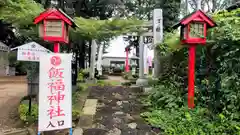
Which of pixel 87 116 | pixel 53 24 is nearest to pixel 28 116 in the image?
pixel 87 116

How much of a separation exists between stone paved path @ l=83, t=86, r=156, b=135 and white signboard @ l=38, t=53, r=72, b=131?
3.10 ft

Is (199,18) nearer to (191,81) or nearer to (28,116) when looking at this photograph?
(191,81)

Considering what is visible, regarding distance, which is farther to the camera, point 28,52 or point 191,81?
point 191,81

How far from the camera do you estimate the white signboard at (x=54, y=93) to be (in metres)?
3.37

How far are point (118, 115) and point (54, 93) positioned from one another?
7.38ft

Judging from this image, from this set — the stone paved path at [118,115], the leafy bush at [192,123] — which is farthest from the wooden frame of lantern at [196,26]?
the stone paved path at [118,115]

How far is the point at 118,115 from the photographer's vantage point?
529 cm

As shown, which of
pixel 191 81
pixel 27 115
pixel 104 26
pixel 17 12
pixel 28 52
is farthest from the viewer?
pixel 104 26

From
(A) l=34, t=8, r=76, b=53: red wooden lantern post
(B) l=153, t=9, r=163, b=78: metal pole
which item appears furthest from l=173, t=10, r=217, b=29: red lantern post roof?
(B) l=153, t=9, r=163, b=78: metal pole

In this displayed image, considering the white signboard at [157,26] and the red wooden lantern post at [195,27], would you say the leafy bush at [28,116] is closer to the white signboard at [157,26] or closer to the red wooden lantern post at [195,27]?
the red wooden lantern post at [195,27]

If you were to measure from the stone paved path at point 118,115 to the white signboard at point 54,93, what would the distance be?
944mm

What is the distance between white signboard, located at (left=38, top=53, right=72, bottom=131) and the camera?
3373mm

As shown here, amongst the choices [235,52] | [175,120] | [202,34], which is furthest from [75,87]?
[235,52]

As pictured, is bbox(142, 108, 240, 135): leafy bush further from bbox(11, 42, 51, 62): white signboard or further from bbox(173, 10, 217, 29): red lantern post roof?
bbox(11, 42, 51, 62): white signboard
